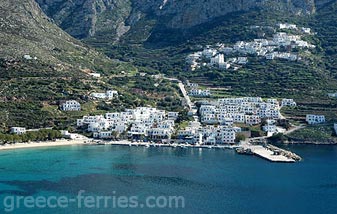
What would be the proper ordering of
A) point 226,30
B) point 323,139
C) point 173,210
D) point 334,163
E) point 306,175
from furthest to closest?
1. point 226,30
2. point 323,139
3. point 334,163
4. point 306,175
5. point 173,210

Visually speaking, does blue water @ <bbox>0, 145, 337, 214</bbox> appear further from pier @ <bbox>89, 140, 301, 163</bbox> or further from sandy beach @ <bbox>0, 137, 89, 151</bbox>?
sandy beach @ <bbox>0, 137, 89, 151</bbox>

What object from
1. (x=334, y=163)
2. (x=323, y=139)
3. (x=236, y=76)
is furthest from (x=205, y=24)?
(x=334, y=163)

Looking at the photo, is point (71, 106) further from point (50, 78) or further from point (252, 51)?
point (252, 51)

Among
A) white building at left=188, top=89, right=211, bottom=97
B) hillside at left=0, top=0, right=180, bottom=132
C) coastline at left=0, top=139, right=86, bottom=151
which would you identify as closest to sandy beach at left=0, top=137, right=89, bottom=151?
coastline at left=0, top=139, right=86, bottom=151

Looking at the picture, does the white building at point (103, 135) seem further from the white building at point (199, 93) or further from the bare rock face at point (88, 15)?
the bare rock face at point (88, 15)

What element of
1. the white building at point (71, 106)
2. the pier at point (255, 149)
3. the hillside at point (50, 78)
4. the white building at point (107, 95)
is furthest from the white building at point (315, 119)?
the white building at point (71, 106)

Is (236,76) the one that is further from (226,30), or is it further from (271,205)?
(271,205)

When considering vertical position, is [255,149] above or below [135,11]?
below

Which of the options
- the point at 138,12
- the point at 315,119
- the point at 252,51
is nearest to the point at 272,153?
the point at 315,119
